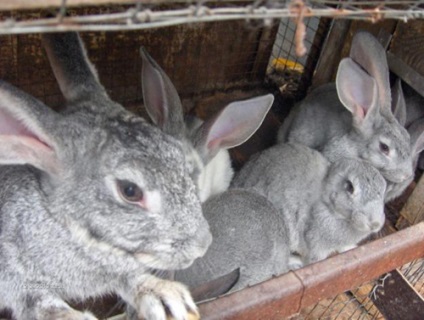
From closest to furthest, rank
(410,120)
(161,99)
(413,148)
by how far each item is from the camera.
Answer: (161,99) < (413,148) < (410,120)

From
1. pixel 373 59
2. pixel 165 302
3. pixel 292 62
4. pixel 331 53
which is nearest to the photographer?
pixel 165 302

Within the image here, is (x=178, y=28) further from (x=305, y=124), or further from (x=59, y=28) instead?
(x=59, y=28)

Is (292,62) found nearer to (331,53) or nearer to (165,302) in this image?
(331,53)

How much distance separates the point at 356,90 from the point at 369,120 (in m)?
0.16

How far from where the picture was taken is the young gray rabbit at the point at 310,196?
94.8 inches

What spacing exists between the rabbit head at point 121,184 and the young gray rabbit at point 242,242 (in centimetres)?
54

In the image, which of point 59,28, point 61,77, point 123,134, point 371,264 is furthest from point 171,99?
point 59,28

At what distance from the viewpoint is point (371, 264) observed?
6.01ft

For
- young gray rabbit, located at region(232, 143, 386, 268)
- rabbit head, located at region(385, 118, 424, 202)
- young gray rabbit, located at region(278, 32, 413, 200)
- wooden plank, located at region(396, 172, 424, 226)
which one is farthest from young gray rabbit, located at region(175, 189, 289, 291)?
wooden plank, located at region(396, 172, 424, 226)

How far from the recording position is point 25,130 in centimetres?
142

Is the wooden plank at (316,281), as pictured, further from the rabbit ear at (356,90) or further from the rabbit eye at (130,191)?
the rabbit ear at (356,90)

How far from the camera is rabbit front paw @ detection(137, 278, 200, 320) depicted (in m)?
1.51

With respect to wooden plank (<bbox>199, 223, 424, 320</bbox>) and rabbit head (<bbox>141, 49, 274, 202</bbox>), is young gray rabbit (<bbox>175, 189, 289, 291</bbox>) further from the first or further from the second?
wooden plank (<bbox>199, 223, 424, 320</bbox>)

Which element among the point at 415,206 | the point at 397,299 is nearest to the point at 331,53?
the point at 415,206
